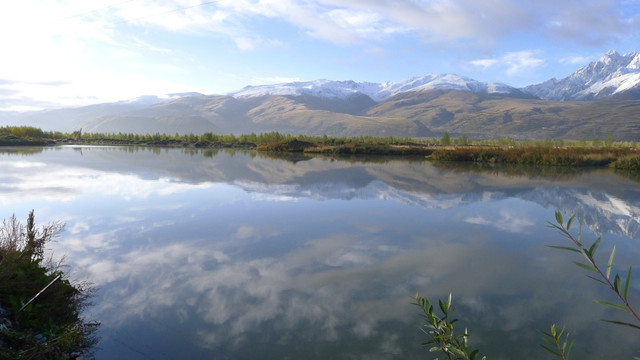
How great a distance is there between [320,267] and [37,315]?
11.1 feet

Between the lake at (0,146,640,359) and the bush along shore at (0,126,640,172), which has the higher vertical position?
the bush along shore at (0,126,640,172)

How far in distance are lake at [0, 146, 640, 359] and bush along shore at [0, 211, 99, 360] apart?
21cm

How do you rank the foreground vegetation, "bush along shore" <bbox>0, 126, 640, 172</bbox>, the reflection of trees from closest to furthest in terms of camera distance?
the foreground vegetation → the reflection of trees → "bush along shore" <bbox>0, 126, 640, 172</bbox>

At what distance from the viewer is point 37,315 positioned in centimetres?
383

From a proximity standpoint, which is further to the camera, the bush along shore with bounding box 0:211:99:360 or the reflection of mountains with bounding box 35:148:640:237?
the reflection of mountains with bounding box 35:148:640:237

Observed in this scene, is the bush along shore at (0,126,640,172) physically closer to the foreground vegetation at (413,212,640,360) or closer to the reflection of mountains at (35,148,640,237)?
the reflection of mountains at (35,148,640,237)

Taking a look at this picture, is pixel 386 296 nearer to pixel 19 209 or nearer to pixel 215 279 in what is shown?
pixel 215 279

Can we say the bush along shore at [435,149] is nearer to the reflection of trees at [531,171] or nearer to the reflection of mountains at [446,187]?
the reflection of trees at [531,171]

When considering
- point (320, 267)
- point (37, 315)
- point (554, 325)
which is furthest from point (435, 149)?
point (37, 315)

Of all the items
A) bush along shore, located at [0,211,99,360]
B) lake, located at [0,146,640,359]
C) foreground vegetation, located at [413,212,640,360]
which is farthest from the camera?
lake, located at [0,146,640,359]

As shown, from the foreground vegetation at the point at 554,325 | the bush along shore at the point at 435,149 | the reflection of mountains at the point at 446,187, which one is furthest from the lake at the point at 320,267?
the bush along shore at the point at 435,149

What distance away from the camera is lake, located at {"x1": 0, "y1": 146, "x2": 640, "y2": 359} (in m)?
3.86

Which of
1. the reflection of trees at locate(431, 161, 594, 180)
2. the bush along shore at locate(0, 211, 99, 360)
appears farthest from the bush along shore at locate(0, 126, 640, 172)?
the bush along shore at locate(0, 211, 99, 360)

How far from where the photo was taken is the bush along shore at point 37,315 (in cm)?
329
